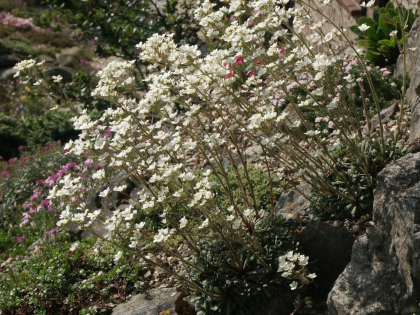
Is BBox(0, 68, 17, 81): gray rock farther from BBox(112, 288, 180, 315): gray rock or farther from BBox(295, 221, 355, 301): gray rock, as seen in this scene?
BBox(295, 221, 355, 301): gray rock

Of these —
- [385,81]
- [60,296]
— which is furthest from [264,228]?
[385,81]

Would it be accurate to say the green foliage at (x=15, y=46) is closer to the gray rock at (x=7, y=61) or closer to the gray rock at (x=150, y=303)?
the gray rock at (x=7, y=61)

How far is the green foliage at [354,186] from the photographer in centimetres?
317

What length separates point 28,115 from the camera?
9.88 m

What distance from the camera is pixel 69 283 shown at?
166 inches

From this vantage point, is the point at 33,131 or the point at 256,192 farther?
the point at 33,131

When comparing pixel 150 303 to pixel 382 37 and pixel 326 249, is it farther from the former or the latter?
pixel 382 37

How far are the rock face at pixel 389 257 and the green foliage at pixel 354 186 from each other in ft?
1.23

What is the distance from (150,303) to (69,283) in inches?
40.9

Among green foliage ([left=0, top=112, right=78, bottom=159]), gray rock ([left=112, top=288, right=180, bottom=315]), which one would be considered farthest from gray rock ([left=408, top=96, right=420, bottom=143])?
green foliage ([left=0, top=112, right=78, bottom=159])

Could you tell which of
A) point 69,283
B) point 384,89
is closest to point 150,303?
point 69,283

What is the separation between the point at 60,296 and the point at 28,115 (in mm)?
6656

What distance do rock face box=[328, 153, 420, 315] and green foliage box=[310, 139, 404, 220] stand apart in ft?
1.23

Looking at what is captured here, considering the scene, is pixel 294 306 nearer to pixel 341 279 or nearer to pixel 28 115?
pixel 341 279
